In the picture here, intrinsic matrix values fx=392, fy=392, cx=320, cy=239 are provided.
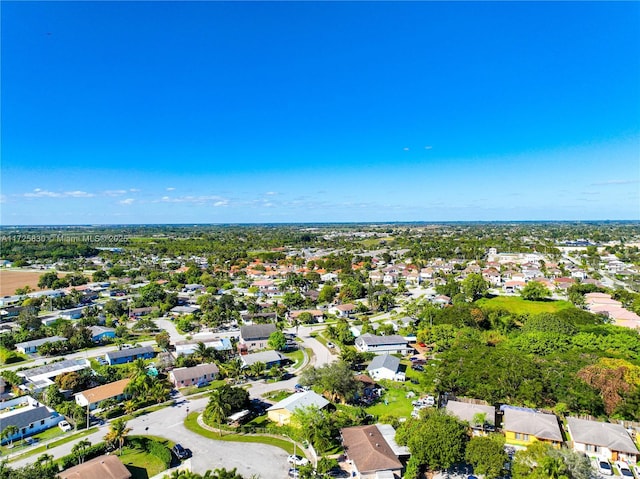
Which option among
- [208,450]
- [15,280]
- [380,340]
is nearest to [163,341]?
[208,450]

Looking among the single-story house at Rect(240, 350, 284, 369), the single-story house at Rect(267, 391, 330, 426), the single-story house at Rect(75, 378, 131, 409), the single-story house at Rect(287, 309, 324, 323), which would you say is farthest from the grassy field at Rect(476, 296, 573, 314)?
the single-story house at Rect(75, 378, 131, 409)

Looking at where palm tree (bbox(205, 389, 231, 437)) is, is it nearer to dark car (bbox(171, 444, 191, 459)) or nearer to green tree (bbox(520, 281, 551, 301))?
dark car (bbox(171, 444, 191, 459))

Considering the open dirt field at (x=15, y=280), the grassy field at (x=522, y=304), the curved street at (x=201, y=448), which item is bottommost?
the grassy field at (x=522, y=304)

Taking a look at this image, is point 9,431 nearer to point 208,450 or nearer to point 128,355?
point 208,450

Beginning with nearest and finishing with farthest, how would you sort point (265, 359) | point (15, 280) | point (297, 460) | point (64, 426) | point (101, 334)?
1. point (297, 460)
2. point (64, 426)
3. point (265, 359)
4. point (101, 334)
5. point (15, 280)

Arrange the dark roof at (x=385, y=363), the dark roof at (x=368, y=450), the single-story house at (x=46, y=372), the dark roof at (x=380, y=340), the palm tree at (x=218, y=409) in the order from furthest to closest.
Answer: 1. the dark roof at (x=380, y=340)
2. the dark roof at (x=385, y=363)
3. the single-story house at (x=46, y=372)
4. the palm tree at (x=218, y=409)
5. the dark roof at (x=368, y=450)

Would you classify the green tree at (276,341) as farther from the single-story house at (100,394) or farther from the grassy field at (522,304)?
the grassy field at (522,304)

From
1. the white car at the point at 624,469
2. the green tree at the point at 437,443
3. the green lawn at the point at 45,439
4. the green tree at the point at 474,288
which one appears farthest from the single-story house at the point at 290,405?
the green tree at the point at 474,288
